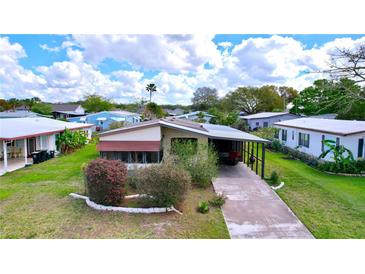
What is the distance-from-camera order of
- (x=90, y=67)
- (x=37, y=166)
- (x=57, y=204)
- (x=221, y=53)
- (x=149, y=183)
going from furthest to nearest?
(x=90, y=67) < (x=37, y=166) < (x=221, y=53) < (x=57, y=204) < (x=149, y=183)

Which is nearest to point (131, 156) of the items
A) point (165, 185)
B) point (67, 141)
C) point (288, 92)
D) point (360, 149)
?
point (165, 185)

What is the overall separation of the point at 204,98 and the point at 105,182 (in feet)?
275

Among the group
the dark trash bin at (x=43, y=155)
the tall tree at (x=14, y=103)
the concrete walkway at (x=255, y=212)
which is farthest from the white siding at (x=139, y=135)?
the tall tree at (x=14, y=103)

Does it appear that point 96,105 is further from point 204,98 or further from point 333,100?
point 333,100

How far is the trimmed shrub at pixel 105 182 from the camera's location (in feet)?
34.3

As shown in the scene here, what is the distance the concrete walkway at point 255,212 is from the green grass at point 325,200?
0.51 m

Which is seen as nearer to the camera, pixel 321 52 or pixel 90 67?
pixel 321 52

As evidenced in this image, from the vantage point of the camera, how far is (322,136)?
21.4m

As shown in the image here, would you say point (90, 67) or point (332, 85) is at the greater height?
point (90, 67)

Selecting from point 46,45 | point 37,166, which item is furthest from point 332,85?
point 37,166

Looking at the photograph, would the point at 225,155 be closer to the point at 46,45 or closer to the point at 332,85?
the point at 332,85

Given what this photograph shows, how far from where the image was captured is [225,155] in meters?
19.7

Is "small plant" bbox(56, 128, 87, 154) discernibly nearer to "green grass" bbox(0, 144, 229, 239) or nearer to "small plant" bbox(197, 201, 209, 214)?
"green grass" bbox(0, 144, 229, 239)
